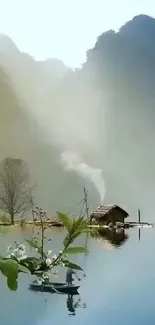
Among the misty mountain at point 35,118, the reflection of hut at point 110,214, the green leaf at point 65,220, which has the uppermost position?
the misty mountain at point 35,118

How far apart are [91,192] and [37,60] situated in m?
0.63

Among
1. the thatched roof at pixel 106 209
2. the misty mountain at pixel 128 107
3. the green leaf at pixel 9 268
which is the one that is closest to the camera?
the green leaf at pixel 9 268

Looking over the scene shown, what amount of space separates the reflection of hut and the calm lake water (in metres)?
0.08

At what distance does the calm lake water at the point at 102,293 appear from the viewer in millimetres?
2119

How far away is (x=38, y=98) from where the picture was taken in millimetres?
2365

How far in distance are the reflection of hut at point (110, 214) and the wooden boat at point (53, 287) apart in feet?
0.99

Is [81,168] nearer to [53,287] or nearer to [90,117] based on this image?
[90,117]

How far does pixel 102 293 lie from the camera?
2209 mm

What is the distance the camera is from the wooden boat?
6.92 ft

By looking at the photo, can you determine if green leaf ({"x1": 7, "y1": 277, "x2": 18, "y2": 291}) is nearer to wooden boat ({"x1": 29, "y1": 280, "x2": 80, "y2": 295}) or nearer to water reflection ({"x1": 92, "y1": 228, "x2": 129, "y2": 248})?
wooden boat ({"x1": 29, "y1": 280, "x2": 80, "y2": 295})

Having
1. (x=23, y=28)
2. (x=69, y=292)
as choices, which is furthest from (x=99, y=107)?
(x=69, y=292)

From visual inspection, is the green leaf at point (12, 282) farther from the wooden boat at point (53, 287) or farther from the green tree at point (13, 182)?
the green tree at point (13, 182)

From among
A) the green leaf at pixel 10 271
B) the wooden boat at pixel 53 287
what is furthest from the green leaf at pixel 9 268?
the wooden boat at pixel 53 287

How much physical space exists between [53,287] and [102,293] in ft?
0.73
